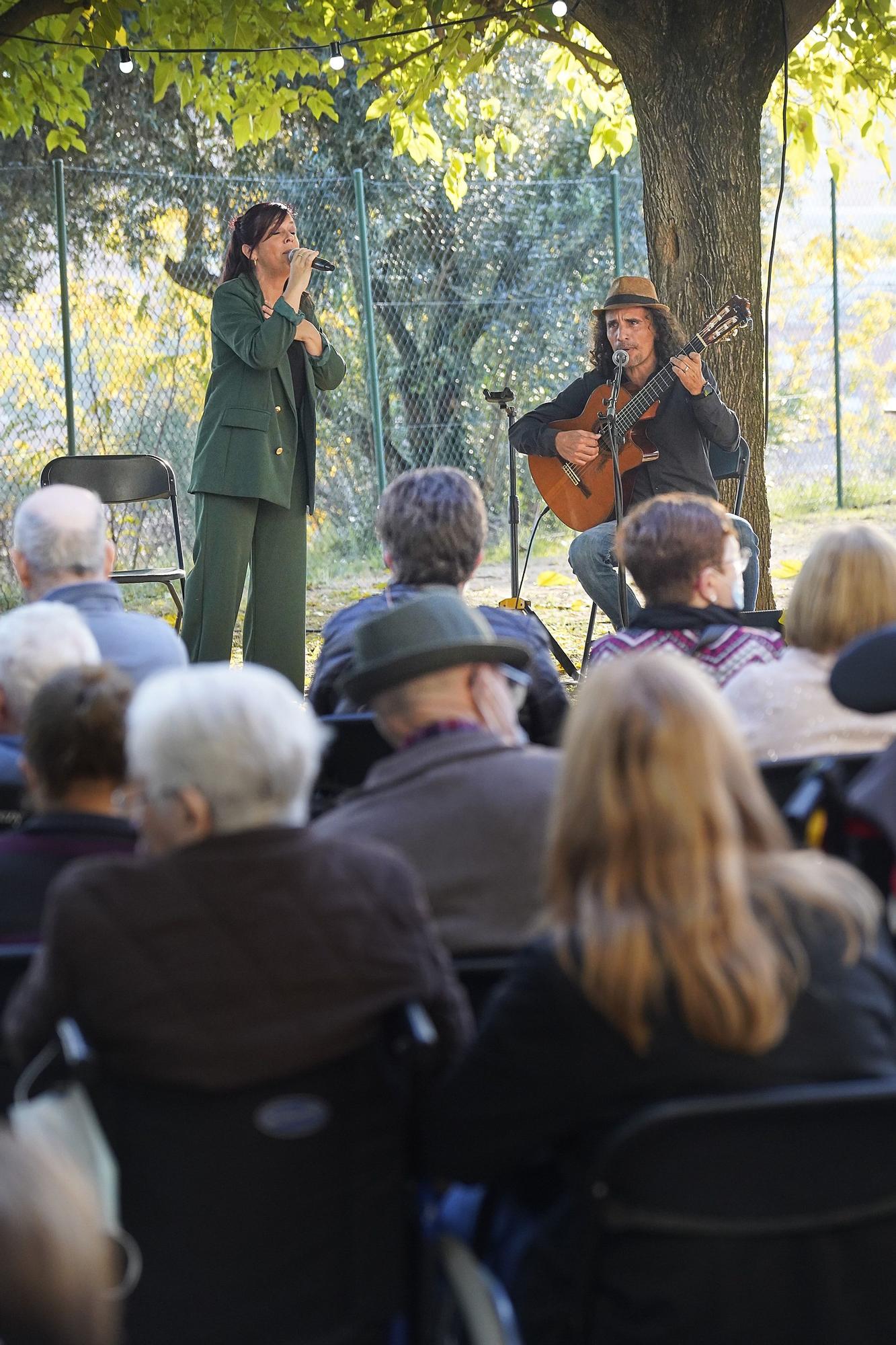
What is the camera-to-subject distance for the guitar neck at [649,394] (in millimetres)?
6195

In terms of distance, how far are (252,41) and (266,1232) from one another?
20.1ft

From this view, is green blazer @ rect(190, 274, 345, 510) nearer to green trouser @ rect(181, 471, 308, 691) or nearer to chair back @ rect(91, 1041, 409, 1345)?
green trouser @ rect(181, 471, 308, 691)

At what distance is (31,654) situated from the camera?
2.76 m

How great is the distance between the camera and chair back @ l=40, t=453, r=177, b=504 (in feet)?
23.7

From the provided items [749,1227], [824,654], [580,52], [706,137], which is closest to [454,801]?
[749,1227]

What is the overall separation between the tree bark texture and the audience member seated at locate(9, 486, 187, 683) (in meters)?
3.55

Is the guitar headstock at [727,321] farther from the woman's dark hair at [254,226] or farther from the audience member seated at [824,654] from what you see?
the audience member seated at [824,654]

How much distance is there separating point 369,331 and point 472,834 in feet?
24.9

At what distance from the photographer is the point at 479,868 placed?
216 centimetres

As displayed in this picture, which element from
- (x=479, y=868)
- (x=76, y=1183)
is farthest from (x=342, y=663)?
(x=76, y=1183)

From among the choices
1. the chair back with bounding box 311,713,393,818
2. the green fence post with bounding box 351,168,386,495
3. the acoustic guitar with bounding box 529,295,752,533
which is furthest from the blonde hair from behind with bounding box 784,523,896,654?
the green fence post with bounding box 351,168,386,495

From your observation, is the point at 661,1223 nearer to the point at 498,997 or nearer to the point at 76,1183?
the point at 498,997

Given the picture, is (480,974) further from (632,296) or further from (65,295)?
(65,295)

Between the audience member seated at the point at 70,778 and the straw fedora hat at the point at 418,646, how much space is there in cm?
40
